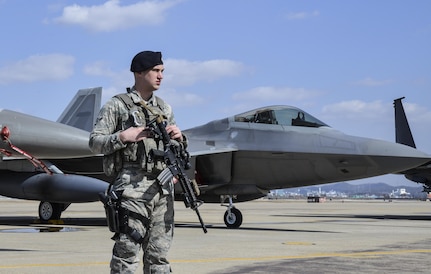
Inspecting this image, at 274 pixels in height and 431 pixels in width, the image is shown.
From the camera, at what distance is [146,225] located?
4191mm

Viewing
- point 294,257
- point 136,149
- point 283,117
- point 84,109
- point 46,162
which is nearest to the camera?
point 136,149

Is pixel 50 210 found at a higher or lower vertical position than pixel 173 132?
lower

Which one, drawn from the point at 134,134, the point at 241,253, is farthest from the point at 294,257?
the point at 134,134

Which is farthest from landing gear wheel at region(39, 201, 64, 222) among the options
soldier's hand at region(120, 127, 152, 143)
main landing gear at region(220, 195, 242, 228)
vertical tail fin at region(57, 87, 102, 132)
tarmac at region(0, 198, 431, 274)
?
soldier's hand at region(120, 127, 152, 143)

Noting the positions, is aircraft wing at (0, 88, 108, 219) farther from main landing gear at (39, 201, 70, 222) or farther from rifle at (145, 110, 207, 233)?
rifle at (145, 110, 207, 233)

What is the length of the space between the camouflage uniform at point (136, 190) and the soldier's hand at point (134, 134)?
0.05 metres

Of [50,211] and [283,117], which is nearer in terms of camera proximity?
[283,117]

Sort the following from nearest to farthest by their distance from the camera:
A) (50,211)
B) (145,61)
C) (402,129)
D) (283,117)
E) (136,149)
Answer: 1. (136,149)
2. (145,61)
3. (283,117)
4. (50,211)
5. (402,129)

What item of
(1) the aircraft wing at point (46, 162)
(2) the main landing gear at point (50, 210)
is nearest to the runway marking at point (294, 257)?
(1) the aircraft wing at point (46, 162)

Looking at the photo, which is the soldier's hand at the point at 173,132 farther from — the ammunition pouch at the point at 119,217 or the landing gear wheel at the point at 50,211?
the landing gear wheel at the point at 50,211

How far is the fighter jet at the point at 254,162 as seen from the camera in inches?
535

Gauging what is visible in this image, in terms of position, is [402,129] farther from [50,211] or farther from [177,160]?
[177,160]

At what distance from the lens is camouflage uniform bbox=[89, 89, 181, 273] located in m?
4.12

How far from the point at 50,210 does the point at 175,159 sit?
1289cm
